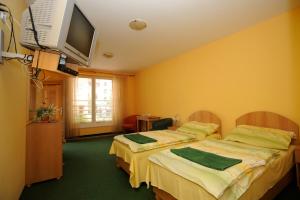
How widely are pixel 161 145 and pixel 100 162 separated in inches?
59.4

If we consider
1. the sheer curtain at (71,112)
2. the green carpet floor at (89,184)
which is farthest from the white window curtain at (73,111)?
the green carpet floor at (89,184)

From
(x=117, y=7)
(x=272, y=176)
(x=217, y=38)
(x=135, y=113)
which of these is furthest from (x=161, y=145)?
(x=135, y=113)

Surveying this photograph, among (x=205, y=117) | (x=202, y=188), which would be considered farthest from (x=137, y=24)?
(x=202, y=188)

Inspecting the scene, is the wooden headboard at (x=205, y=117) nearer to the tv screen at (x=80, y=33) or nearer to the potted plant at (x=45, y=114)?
the tv screen at (x=80, y=33)

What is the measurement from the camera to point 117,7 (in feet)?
7.10

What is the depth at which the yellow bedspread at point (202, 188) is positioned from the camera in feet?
4.66

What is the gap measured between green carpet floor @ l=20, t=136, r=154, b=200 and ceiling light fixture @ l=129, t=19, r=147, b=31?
2.43 meters

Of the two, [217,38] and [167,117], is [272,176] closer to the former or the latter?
[217,38]

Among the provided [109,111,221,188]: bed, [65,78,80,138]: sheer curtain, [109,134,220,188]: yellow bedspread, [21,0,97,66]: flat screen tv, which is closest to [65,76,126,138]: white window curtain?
[65,78,80,138]: sheer curtain

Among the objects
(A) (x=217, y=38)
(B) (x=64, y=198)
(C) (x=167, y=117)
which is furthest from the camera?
(C) (x=167, y=117)

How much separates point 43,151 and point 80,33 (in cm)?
190

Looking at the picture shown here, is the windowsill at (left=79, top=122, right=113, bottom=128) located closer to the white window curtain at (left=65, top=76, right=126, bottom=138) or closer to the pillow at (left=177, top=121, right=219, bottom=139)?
the white window curtain at (left=65, top=76, right=126, bottom=138)

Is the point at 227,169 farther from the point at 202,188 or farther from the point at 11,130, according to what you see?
the point at 11,130

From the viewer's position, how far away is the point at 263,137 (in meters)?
2.30
